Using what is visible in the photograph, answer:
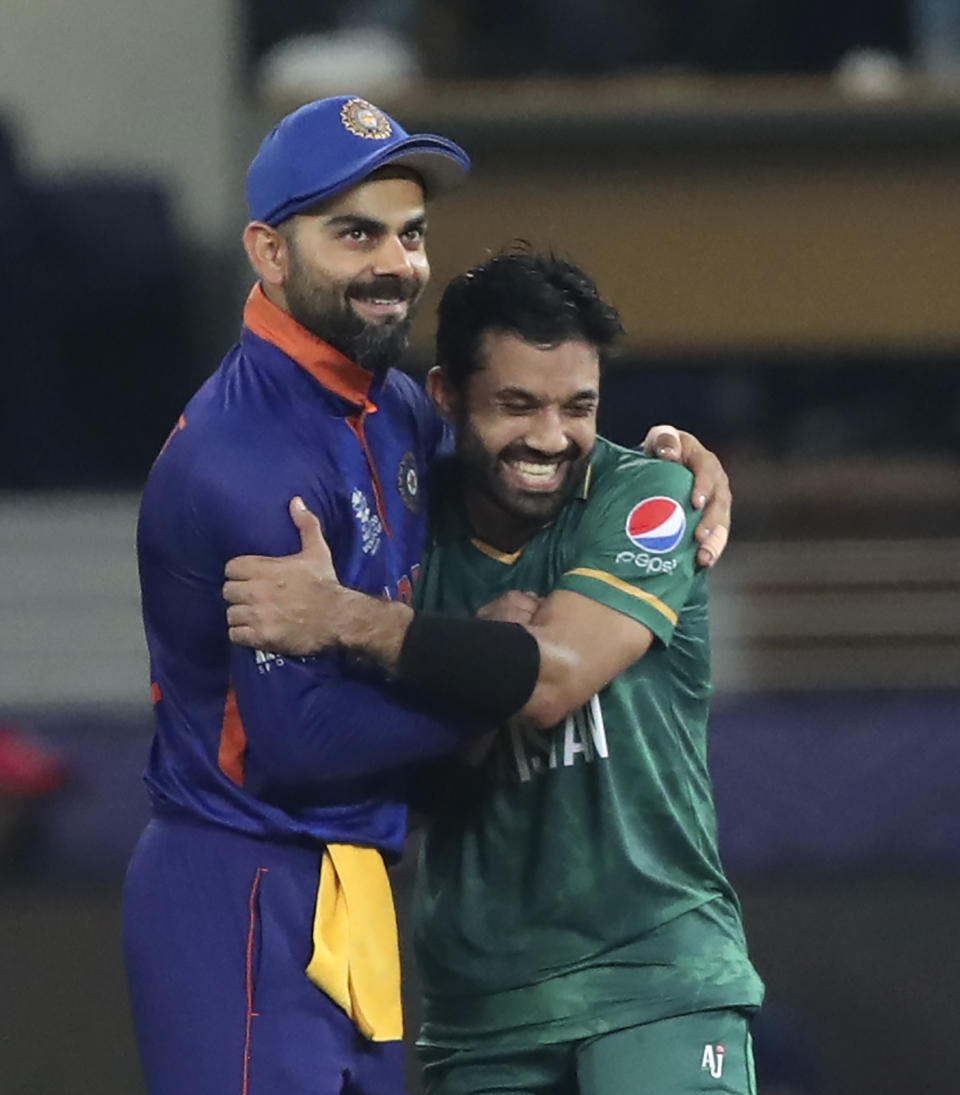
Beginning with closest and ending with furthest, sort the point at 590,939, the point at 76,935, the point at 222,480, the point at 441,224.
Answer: the point at 222,480
the point at 590,939
the point at 76,935
the point at 441,224

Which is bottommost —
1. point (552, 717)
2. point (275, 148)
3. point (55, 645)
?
point (55, 645)

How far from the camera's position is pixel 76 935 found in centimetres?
592

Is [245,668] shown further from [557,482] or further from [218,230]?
[218,230]

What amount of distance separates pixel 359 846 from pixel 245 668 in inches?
11.9

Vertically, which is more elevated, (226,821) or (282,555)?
(282,555)

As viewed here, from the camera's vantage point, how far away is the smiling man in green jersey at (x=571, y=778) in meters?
3.15

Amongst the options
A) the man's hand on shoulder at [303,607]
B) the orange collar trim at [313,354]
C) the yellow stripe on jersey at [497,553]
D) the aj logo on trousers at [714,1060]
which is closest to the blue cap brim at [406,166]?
the orange collar trim at [313,354]

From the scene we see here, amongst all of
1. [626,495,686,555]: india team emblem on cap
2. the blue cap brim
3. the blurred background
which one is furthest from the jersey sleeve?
the blurred background

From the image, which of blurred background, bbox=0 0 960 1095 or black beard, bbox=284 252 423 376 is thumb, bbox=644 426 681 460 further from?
blurred background, bbox=0 0 960 1095

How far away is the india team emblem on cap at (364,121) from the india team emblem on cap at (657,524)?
63 centimetres

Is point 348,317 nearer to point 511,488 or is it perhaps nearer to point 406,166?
point 406,166

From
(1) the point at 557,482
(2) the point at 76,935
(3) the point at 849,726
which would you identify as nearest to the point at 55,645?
(2) the point at 76,935

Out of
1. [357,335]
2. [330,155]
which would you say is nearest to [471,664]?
[357,335]

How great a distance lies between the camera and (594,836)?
3201 millimetres
